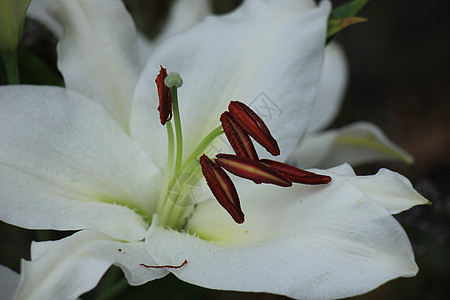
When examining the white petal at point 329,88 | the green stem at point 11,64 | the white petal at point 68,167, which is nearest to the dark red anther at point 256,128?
the white petal at point 68,167

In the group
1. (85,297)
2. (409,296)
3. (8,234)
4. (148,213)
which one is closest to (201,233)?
(148,213)

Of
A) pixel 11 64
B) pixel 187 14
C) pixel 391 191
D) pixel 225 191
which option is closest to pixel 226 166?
pixel 225 191

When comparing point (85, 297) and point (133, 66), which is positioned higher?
point (133, 66)

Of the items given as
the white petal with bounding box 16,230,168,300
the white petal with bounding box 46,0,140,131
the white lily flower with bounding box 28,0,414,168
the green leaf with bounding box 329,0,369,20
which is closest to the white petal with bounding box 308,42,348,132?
the white lily flower with bounding box 28,0,414,168

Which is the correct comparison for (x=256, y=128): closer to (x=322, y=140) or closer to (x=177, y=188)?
(x=177, y=188)

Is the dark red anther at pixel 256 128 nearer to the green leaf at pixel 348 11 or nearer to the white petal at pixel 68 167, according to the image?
the white petal at pixel 68 167

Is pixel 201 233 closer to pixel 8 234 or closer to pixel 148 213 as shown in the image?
pixel 148 213
